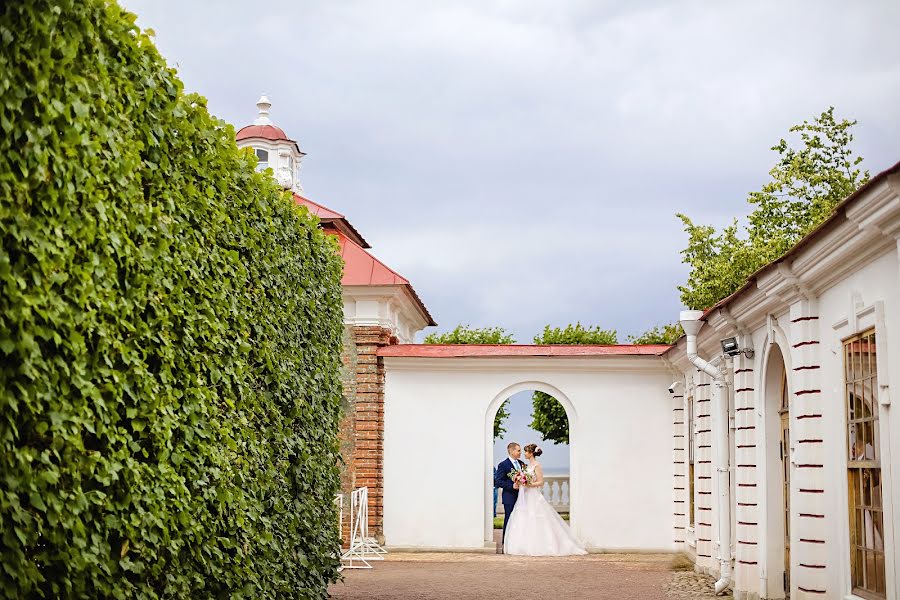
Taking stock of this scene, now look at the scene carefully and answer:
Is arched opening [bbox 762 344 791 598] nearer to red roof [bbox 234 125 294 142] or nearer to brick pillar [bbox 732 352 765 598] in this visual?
brick pillar [bbox 732 352 765 598]

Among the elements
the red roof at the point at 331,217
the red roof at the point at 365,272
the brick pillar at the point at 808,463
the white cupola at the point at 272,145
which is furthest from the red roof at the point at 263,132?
the brick pillar at the point at 808,463

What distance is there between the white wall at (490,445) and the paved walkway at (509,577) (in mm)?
722

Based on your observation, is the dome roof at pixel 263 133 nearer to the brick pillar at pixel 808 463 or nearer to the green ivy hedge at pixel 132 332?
the green ivy hedge at pixel 132 332

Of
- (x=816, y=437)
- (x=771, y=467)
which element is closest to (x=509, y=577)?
(x=771, y=467)

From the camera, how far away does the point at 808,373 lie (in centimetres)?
1052

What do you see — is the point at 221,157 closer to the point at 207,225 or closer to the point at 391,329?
the point at 207,225

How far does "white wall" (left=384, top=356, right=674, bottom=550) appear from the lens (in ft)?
68.4

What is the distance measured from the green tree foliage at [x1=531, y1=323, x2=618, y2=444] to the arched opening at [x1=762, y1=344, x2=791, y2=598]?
27.2 metres

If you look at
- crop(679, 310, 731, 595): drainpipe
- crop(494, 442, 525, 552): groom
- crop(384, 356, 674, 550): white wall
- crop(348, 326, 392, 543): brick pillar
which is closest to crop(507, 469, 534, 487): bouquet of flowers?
crop(494, 442, 525, 552): groom

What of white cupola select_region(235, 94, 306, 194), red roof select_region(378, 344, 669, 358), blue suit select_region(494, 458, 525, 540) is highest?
white cupola select_region(235, 94, 306, 194)

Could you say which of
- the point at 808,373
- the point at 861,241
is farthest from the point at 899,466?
the point at 808,373

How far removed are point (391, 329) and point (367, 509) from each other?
3936mm

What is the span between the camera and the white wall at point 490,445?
20.8 meters

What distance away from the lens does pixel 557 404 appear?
134 ft
